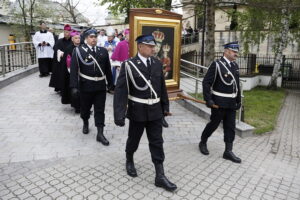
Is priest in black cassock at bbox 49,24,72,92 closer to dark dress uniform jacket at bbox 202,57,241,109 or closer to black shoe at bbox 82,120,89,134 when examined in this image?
black shoe at bbox 82,120,89,134

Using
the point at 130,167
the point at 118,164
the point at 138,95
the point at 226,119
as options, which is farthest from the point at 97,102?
the point at 226,119

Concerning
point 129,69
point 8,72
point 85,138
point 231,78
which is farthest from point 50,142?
point 8,72

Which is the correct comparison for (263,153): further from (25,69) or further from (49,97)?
(25,69)

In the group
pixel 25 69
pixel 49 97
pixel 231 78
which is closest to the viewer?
pixel 231 78

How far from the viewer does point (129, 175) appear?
4.50m

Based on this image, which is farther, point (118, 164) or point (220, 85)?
point (220, 85)

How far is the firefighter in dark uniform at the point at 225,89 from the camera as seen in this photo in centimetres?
513

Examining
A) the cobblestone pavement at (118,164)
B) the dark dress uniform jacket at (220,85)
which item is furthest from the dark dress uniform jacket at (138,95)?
the dark dress uniform jacket at (220,85)

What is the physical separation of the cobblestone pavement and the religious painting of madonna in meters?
1.26

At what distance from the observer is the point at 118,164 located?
487 centimetres

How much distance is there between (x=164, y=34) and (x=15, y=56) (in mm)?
6989

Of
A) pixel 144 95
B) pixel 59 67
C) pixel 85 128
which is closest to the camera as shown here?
pixel 144 95

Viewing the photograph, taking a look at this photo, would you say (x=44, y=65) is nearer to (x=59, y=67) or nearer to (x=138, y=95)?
(x=59, y=67)

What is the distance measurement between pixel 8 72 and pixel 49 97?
3220 millimetres
